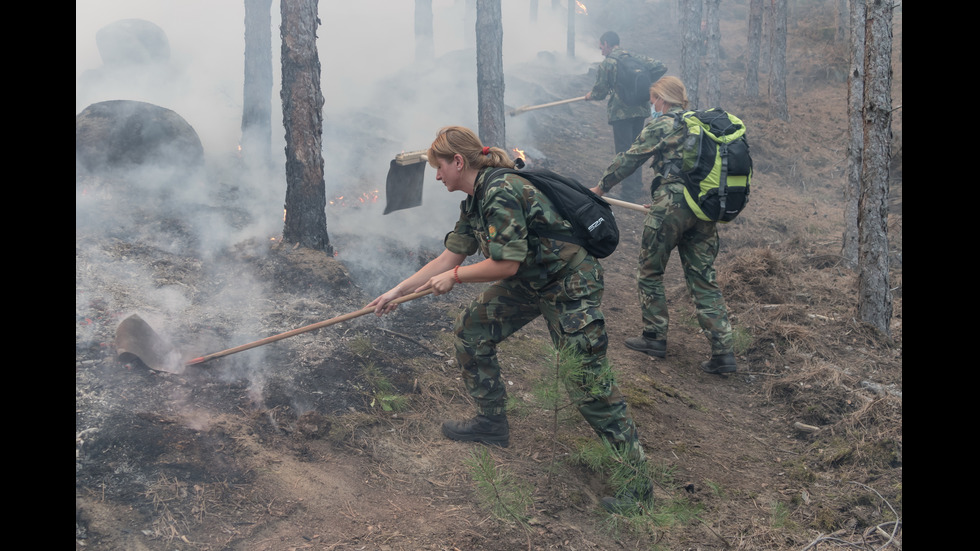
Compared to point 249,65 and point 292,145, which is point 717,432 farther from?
point 249,65

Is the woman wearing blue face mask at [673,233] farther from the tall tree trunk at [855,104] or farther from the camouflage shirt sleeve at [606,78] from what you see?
the camouflage shirt sleeve at [606,78]

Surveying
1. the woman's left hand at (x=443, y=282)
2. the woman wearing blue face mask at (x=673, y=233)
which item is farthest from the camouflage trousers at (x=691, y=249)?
the woman's left hand at (x=443, y=282)

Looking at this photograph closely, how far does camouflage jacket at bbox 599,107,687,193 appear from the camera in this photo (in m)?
5.34

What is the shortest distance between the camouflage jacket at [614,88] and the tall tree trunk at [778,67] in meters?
6.34

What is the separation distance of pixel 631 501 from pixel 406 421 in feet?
5.20

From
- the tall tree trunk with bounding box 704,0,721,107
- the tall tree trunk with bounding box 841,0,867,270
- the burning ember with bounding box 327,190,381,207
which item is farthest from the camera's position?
the tall tree trunk with bounding box 704,0,721,107

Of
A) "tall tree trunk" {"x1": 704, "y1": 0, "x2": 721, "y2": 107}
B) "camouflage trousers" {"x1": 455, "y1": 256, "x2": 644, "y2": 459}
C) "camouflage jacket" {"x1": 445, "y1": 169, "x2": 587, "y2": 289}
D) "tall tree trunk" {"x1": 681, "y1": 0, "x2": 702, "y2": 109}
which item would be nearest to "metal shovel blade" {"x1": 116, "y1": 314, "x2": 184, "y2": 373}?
"camouflage trousers" {"x1": 455, "y1": 256, "x2": 644, "y2": 459}

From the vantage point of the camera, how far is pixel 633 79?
10.0m

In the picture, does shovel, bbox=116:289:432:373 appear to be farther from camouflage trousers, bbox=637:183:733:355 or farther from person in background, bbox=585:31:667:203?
person in background, bbox=585:31:667:203

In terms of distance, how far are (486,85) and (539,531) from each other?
794 centimetres

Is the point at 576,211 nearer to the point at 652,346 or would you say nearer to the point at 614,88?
the point at 652,346

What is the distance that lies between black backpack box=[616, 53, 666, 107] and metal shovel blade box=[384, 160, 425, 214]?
204 inches

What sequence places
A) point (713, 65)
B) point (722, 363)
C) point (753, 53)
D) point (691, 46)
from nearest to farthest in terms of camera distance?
point (722, 363) < point (691, 46) < point (713, 65) < point (753, 53)

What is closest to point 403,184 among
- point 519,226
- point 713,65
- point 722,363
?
point 519,226
